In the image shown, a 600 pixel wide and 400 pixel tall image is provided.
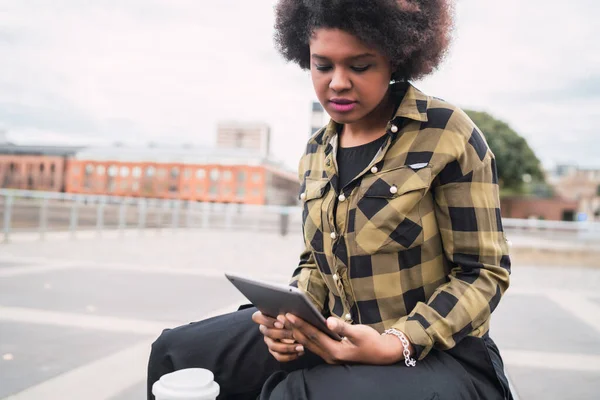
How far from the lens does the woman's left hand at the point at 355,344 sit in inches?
36.3

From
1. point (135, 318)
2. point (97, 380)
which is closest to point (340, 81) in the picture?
point (97, 380)

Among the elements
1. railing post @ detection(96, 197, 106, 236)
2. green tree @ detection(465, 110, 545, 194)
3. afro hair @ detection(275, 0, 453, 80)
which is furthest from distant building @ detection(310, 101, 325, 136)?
green tree @ detection(465, 110, 545, 194)

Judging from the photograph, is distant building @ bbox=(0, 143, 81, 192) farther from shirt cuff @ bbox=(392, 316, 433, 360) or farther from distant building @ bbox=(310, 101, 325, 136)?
shirt cuff @ bbox=(392, 316, 433, 360)

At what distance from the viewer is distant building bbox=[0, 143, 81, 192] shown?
103 feet

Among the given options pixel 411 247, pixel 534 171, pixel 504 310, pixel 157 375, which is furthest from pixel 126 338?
pixel 534 171

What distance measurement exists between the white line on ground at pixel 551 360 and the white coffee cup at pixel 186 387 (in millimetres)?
2099

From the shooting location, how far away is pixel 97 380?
211cm

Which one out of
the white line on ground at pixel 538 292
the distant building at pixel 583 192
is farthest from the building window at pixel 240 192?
the white line on ground at pixel 538 292

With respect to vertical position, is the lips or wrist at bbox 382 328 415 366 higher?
the lips

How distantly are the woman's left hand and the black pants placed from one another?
0.05 ft

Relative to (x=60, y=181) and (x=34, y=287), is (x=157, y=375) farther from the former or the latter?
(x=60, y=181)

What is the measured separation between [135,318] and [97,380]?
1103 millimetres

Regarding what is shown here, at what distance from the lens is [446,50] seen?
1.23 metres

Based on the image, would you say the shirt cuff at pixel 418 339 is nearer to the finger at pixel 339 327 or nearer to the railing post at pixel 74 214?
the finger at pixel 339 327
